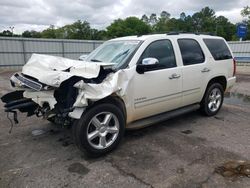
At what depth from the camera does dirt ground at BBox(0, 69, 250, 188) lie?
3094 millimetres

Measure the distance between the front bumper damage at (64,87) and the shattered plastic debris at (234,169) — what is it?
5.91 feet

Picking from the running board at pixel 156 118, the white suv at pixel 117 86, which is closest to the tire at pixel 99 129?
the white suv at pixel 117 86

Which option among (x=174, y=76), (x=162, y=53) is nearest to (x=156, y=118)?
(x=174, y=76)

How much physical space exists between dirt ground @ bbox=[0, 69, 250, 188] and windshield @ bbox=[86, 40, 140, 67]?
4.87ft

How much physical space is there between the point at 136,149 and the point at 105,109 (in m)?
0.94

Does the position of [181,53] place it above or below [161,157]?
above

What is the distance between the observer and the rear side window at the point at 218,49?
5543mm

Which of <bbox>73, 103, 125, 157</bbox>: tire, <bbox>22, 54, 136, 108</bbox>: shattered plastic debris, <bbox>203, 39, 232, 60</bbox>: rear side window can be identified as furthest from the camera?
<bbox>203, 39, 232, 60</bbox>: rear side window

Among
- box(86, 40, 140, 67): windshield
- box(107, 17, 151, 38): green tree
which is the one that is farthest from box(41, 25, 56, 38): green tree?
box(86, 40, 140, 67): windshield

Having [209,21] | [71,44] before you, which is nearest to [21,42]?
[71,44]

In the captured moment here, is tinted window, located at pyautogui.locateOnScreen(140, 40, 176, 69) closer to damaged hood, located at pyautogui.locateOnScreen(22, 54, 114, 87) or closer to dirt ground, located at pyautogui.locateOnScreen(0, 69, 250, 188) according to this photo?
damaged hood, located at pyautogui.locateOnScreen(22, 54, 114, 87)

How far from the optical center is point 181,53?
4.80 meters

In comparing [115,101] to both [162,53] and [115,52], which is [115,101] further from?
[162,53]

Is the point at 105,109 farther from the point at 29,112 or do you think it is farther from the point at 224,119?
the point at 224,119
